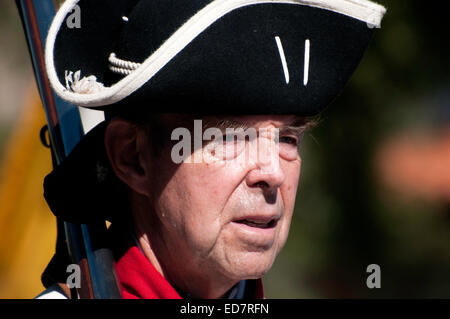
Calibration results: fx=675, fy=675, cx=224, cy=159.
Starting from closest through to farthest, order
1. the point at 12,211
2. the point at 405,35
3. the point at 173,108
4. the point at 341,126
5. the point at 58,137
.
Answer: the point at 173,108
the point at 58,137
the point at 12,211
the point at 405,35
the point at 341,126

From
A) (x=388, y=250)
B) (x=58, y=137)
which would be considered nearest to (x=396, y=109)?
(x=388, y=250)

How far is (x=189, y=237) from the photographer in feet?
6.98

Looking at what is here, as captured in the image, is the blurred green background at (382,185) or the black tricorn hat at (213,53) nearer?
the black tricorn hat at (213,53)

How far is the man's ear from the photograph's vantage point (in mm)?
2236

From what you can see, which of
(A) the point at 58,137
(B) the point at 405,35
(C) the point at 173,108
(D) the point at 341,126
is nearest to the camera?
(C) the point at 173,108

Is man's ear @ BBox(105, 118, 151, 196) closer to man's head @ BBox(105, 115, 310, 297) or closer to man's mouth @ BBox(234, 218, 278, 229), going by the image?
man's head @ BBox(105, 115, 310, 297)

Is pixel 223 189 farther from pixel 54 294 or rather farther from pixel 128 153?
pixel 54 294

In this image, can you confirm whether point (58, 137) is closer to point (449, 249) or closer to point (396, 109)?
point (396, 109)

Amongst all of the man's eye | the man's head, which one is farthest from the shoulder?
the man's eye

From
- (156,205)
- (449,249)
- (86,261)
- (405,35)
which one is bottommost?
(86,261)

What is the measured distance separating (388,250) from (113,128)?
5052 mm

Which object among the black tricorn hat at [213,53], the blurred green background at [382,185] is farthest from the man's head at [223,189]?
the blurred green background at [382,185]

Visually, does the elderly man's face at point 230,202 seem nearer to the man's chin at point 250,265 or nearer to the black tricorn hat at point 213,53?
the man's chin at point 250,265

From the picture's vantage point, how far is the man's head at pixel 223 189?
82.4 inches
